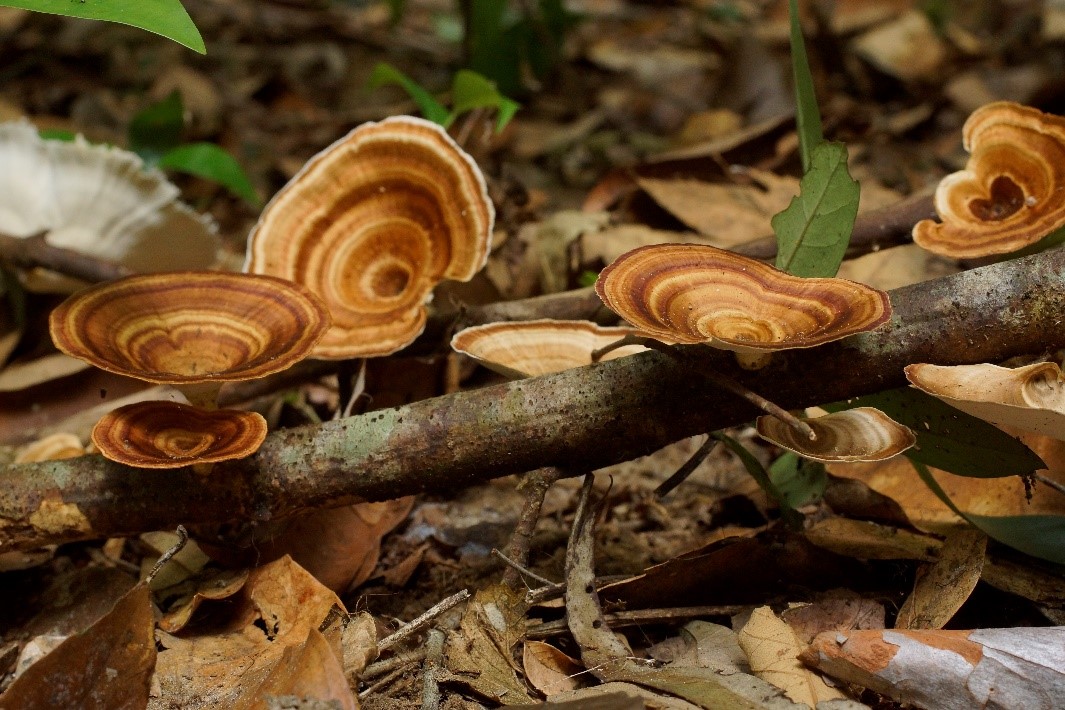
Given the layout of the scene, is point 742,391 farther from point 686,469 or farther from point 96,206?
point 96,206

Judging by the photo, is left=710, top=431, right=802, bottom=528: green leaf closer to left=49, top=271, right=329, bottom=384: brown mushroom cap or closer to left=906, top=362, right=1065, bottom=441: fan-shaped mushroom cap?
left=906, top=362, right=1065, bottom=441: fan-shaped mushroom cap

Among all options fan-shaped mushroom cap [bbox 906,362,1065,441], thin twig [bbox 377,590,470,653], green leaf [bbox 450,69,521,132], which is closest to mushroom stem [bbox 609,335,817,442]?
fan-shaped mushroom cap [bbox 906,362,1065,441]

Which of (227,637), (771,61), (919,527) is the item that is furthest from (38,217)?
(771,61)

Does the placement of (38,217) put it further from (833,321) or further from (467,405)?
(833,321)

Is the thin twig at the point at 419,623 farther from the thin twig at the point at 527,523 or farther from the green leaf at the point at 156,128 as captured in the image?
the green leaf at the point at 156,128

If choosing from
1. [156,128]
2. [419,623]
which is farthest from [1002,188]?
[156,128]

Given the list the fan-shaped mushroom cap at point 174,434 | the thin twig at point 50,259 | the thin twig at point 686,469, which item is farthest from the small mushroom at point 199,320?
the thin twig at point 50,259
